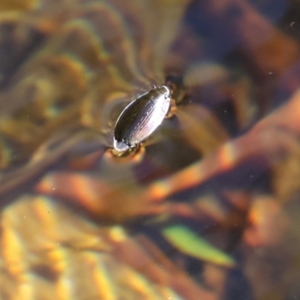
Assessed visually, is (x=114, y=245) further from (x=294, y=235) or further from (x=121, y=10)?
(x=121, y=10)

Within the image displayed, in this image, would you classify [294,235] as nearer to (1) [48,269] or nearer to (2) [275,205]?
(2) [275,205]

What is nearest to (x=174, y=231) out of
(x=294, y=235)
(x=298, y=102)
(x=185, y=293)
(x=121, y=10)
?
(x=185, y=293)

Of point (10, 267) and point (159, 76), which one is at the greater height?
point (159, 76)

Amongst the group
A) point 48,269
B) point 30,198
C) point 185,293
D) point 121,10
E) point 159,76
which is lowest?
point 185,293

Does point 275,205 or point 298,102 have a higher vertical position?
point 298,102

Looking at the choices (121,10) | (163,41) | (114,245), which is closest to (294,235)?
(114,245)

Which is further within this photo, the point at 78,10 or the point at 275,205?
the point at 78,10
